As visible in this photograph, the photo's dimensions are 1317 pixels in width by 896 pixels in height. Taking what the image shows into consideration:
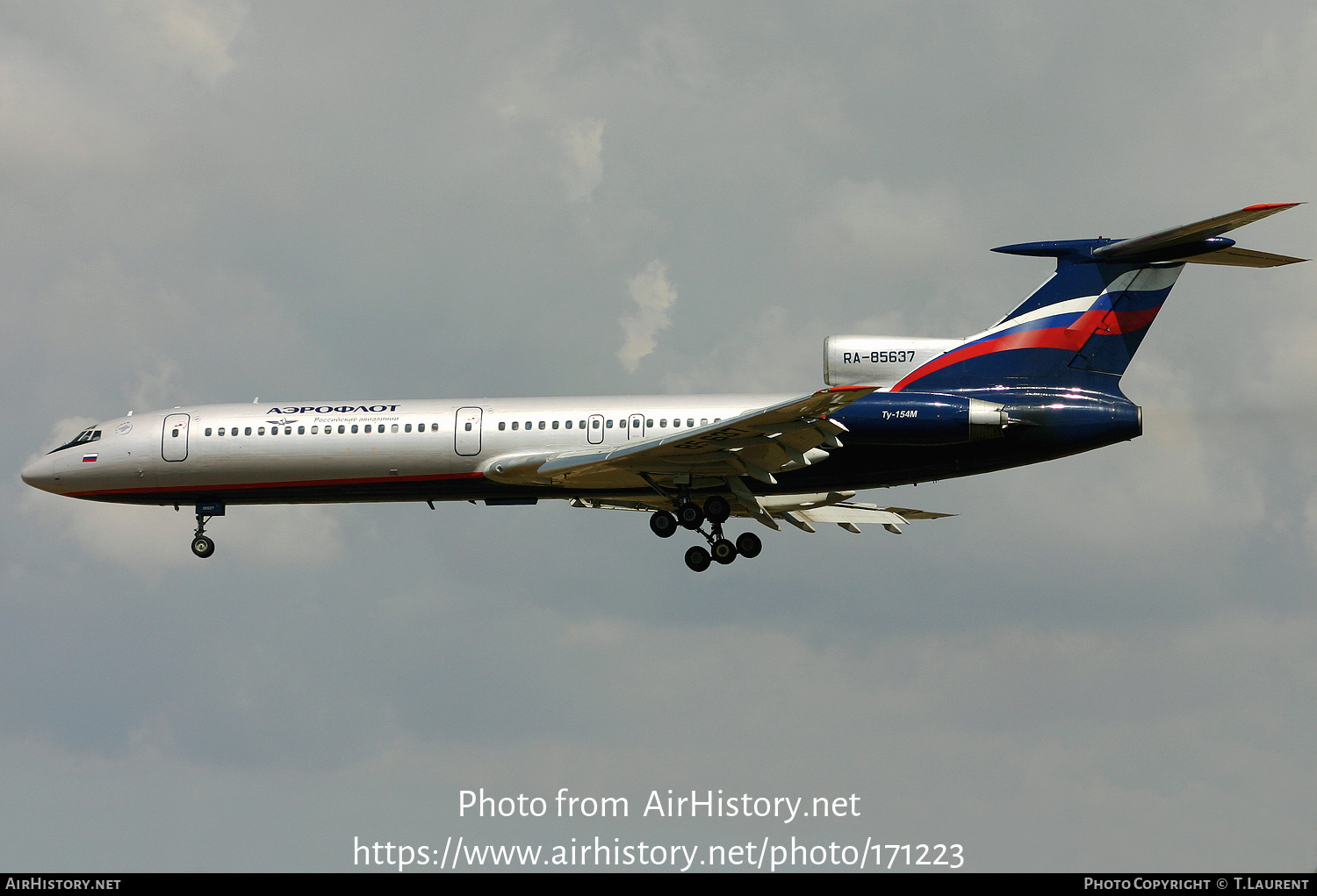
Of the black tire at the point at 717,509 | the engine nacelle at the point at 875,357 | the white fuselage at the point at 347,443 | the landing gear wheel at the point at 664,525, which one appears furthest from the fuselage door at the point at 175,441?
the engine nacelle at the point at 875,357

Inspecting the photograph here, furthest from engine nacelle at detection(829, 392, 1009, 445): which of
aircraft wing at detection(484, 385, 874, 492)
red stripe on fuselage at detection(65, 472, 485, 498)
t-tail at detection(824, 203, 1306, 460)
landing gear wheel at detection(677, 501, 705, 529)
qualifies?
red stripe on fuselage at detection(65, 472, 485, 498)

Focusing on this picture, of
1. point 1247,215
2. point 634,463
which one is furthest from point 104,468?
point 1247,215

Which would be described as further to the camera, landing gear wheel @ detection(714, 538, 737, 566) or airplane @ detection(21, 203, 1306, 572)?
landing gear wheel @ detection(714, 538, 737, 566)

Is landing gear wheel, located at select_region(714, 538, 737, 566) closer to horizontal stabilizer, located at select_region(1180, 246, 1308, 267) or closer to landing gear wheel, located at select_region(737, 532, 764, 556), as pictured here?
landing gear wheel, located at select_region(737, 532, 764, 556)

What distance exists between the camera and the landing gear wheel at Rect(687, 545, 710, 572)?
38188 mm

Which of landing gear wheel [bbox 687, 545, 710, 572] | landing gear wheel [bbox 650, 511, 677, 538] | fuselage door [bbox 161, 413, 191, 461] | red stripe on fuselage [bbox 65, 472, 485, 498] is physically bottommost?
landing gear wheel [bbox 687, 545, 710, 572]

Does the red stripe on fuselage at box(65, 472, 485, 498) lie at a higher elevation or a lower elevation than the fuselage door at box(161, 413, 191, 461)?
lower

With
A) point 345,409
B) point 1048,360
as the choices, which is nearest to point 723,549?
point 1048,360

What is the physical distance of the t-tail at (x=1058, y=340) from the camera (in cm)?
3666

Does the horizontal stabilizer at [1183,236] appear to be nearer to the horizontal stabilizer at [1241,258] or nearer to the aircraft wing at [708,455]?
the horizontal stabilizer at [1241,258]

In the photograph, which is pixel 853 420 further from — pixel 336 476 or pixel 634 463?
pixel 336 476

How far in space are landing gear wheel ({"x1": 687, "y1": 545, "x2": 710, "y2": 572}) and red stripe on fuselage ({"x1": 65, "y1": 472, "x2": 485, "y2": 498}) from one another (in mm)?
5274
